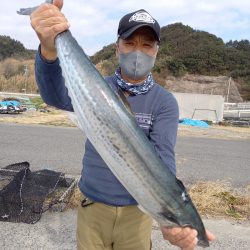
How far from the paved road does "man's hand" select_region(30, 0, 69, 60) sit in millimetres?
6246

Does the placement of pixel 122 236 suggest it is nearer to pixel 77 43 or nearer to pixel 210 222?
pixel 77 43

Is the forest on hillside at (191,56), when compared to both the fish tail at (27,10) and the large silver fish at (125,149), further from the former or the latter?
the large silver fish at (125,149)

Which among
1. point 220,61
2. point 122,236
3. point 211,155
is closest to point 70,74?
point 122,236

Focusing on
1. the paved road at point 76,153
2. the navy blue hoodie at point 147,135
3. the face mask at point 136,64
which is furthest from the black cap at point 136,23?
the paved road at point 76,153

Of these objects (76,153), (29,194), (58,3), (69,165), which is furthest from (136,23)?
(76,153)

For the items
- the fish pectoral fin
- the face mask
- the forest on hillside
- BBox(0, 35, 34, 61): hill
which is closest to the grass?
the face mask

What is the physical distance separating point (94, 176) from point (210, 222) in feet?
9.55

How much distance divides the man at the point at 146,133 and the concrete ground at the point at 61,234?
1.71 meters

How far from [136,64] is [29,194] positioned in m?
3.03

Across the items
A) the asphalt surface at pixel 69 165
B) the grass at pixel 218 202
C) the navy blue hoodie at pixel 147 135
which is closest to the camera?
the navy blue hoodie at pixel 147 135

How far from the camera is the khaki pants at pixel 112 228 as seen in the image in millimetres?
2658

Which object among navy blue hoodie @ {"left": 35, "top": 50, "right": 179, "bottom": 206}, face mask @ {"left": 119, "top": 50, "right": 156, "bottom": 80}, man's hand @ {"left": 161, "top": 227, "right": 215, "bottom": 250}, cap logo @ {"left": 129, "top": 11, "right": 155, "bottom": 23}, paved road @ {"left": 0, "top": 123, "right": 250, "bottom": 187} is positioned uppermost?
cap logo @ {"left": 129, "top": 11, "right": 155, "bottom": 23}

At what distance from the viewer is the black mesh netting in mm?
4844

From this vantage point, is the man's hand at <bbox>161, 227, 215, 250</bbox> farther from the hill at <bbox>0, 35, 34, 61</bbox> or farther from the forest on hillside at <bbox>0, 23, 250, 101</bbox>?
the hill at <bbox>0, 35, 34, 61</bbox>
